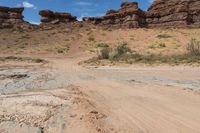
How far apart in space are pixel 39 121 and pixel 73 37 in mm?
43957

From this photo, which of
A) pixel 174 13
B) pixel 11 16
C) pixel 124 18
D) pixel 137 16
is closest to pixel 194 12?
pixel 174 13

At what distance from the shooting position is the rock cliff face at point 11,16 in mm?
66925

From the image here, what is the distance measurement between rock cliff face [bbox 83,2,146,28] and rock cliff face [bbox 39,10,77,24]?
385 cm

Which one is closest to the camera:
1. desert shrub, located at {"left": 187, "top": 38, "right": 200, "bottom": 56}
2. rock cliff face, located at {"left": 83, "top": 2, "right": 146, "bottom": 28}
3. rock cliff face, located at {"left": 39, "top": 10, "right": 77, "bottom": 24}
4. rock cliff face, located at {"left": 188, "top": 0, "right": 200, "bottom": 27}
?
desert shrub, located at {"left": 187, "top": 38, "right": 200, "bottom": 56}

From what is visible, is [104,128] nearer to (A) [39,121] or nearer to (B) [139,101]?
(A) [39,121]

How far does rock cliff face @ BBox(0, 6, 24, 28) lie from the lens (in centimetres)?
6693

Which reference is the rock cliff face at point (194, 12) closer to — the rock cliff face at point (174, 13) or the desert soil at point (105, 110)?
the rock cliff face at point (174, 13)

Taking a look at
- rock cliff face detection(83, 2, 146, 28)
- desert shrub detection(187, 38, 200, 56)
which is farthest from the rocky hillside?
desert shrub detection(187, 38, 200, 56)

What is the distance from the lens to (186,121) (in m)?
6.86

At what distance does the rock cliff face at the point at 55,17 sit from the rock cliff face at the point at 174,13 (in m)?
17.7

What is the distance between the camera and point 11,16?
68812 mm

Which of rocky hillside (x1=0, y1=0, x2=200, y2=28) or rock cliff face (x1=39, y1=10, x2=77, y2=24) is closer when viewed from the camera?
rocky hillside (x1=0, y1=0, x2=200, y2=28)

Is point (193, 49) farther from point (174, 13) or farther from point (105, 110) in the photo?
point (174, 13)

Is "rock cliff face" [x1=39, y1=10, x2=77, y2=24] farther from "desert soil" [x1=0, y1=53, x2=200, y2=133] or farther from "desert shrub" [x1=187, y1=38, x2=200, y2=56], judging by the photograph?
"desert soil" [x1=0, y1=53, x2=200, y2=133]
